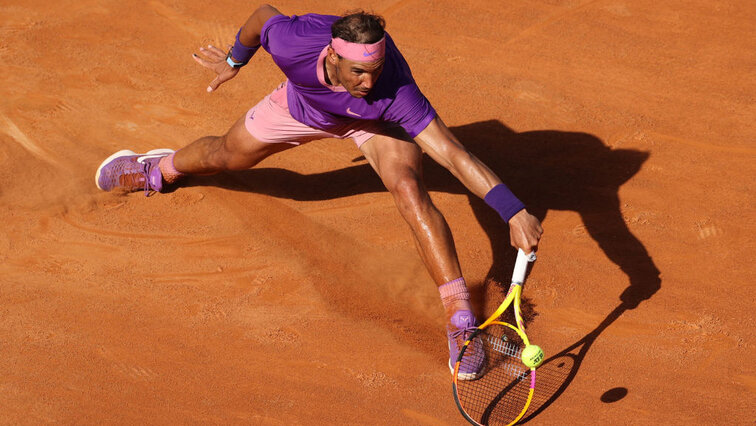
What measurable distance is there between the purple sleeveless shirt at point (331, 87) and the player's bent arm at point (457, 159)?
2.5 inches

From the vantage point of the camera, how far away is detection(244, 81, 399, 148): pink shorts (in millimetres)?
5020

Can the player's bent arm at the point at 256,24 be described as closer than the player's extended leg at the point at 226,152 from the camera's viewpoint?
Yes

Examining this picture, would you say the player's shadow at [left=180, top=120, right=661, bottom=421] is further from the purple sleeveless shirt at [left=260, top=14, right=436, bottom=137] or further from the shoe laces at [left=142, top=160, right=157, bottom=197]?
the purple sleeveless shirt at [left=260, top=14, right=436, bottom=137]

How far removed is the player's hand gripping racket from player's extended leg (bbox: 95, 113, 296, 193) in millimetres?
1880

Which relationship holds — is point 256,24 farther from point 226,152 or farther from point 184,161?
point 184,161

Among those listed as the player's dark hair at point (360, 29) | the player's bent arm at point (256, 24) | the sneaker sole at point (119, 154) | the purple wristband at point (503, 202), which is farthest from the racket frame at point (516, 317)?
the sneaker sole at point (119, 154)

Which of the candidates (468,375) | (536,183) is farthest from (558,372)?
(536,183)

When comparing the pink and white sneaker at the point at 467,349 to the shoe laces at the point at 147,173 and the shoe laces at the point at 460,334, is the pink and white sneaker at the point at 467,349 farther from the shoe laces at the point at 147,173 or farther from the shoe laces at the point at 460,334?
the shoe laces at the point at 147,173

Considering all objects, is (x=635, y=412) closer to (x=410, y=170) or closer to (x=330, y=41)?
(x=410, y=170)

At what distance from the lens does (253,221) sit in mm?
5664

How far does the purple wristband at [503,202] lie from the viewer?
13.5ft

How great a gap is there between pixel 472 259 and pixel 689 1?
4.20m

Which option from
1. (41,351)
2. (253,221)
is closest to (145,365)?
(41,351)

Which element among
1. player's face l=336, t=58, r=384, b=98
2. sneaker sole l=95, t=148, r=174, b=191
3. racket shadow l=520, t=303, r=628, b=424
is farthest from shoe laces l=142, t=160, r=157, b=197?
racket shadow l=520, t=303, r=628, b=424
